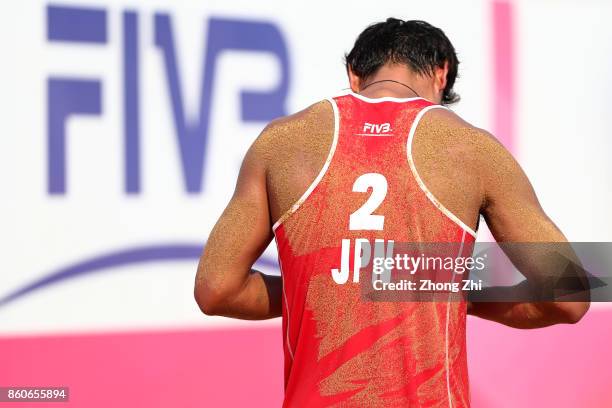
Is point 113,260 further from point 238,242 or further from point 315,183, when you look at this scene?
point 315,183

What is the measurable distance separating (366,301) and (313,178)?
248 millimetres

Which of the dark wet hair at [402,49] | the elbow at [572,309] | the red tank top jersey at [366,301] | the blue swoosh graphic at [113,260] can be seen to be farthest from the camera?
the blue swoosh graphic at [113,260]

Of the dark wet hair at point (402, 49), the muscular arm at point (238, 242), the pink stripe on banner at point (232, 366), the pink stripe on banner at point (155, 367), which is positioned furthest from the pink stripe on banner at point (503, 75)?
the muscular arm at point (238, 242)

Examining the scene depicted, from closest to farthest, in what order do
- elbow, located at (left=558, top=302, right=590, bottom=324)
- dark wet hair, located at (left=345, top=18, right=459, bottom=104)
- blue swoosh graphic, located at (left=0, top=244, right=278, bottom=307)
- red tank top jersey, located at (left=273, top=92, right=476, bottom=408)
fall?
red tank top jersey, located at (left=273, top=92, right=476, bottom=408) < elbow, located at (left=558, top=302, right=590, bottom=324) < dark wet hair, located at (left=345, top=18, right=459, bottom=104) < blue swoosh graphic, located at (left=0, top=244, right=278, bottom=307)

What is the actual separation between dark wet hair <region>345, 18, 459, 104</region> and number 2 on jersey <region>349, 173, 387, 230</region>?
0.34m

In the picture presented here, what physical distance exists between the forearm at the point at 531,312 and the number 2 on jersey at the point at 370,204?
34cm

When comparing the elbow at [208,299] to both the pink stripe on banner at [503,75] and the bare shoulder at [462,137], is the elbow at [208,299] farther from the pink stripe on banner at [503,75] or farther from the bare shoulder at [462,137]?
the pink stripe on banner at [503,75]

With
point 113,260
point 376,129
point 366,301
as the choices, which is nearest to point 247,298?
point 366,301

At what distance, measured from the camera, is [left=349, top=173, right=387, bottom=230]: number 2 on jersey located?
5.19ft

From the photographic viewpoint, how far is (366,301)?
1577mm

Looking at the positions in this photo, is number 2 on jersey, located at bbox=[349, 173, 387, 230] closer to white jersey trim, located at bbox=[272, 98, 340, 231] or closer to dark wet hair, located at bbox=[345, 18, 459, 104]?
white jersey trim, located at bbox=[272, 98, 340, 231]

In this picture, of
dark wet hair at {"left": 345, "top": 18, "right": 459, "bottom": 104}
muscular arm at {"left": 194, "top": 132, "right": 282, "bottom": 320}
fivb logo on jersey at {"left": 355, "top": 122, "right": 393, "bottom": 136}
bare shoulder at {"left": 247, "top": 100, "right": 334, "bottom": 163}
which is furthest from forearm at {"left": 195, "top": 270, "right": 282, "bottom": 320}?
dark wet hair at {"left": 345, "top": 18, "right": 459, "bottom": 104}

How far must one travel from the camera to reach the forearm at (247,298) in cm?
170

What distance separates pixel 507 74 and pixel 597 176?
1.98 feet
